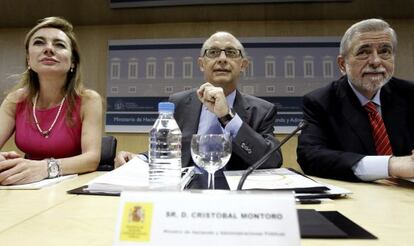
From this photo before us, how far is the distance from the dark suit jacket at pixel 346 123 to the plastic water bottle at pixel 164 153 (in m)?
0.53

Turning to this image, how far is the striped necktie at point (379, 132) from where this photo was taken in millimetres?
1337

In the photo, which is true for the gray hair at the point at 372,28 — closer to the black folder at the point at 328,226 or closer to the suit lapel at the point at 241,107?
the suit lapel at the point at 241,107

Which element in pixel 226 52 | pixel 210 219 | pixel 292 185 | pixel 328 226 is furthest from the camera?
pixel 226 52

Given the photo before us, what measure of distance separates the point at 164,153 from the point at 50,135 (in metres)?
0.65

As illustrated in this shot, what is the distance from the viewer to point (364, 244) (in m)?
0.50

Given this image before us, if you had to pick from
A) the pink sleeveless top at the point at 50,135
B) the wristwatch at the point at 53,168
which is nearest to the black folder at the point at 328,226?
the wristwatch at the point at 53,168

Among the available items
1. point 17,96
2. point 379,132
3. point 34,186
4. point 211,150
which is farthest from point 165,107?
point 17,96

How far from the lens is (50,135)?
1520 millimetres

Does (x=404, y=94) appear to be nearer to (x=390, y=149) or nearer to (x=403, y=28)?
(x=390, y=149)

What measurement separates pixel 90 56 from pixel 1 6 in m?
0.71

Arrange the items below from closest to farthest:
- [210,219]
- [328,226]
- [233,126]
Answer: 1. [210,219]
2. [328,226]
3. [233,126]

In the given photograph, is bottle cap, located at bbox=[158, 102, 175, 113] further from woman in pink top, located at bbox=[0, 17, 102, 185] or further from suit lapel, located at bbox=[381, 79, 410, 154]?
suit lapel, located at bbox=[381, 79, 410, 154]

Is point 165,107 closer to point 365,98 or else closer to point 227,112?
point 227,112

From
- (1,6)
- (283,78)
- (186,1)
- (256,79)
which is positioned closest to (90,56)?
(1,6)
